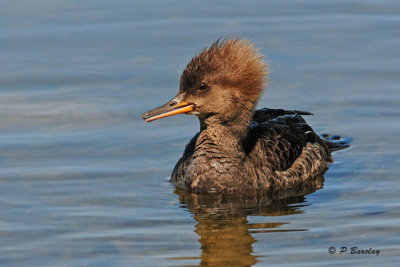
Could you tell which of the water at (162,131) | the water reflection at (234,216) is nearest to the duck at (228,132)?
the water reflection at (234,216)

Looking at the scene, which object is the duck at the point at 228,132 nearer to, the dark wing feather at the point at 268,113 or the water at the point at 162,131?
the water at the point at 162,131

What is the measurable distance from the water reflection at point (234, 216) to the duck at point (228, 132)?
0.18 meters

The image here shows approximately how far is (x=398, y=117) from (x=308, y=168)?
223cm

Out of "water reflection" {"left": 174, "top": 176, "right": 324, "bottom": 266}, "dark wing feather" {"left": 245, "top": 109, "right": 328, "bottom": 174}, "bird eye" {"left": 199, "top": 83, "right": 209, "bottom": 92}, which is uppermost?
"bird eye" {"left": 199, "top": 83, "right": 209, "bottom": 92}

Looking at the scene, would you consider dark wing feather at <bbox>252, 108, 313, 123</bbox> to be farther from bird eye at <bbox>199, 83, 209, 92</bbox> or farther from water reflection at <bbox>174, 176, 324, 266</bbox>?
bird eye at <bbox>199, 83, 209, 92</bbox>

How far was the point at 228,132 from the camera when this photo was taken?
1255 cm

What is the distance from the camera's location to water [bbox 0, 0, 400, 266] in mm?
10703

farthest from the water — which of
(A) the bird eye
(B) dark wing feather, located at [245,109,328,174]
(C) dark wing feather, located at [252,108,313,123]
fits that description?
(A) the bird eye

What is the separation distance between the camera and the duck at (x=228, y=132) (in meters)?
12.2

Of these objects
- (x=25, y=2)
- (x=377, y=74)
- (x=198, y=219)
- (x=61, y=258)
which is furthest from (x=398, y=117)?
(x=25, y=2)

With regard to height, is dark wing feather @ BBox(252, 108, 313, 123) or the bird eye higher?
the bird eye

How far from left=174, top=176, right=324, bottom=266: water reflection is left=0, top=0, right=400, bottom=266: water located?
0.09 ft

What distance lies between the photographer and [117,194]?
12305 millimetres

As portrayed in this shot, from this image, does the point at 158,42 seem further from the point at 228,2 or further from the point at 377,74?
the point at 377,74
